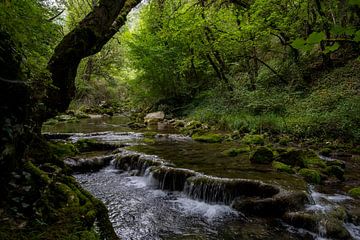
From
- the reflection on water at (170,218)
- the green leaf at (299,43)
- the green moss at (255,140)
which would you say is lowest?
the reflection on water at (170,218)

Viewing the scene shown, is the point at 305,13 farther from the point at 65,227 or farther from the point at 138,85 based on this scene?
the point at 65,227

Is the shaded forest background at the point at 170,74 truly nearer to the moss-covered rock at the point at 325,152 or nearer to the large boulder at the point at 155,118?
the large boulder at the point at 155,118

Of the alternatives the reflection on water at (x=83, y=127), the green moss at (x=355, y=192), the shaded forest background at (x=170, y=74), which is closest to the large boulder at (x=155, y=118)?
the shaded forest background at (x=170, y=74)

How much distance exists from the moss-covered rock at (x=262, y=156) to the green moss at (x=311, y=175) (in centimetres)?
113

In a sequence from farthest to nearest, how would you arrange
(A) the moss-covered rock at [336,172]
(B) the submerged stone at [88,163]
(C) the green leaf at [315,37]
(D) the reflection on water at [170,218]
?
1. (B) the submerged stone at [88,163]
2. (A) the moss-covered rock at [336,172]
3. (D) the reflection on water at [170,218]
4. (C) the green leaf at [315,37]

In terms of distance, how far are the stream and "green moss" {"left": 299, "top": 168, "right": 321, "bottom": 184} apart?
0.38 m

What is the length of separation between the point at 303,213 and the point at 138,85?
1773 centimetres

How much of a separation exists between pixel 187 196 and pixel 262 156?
267 centimetres

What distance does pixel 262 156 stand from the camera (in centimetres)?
816

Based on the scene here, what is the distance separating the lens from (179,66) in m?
19.0

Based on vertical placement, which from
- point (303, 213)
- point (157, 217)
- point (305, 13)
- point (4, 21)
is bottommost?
point (157, 217)

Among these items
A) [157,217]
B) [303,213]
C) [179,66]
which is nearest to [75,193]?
[157,217]

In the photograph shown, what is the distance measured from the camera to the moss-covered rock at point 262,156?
813 cm

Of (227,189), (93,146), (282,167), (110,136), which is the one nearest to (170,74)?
(110,136)
